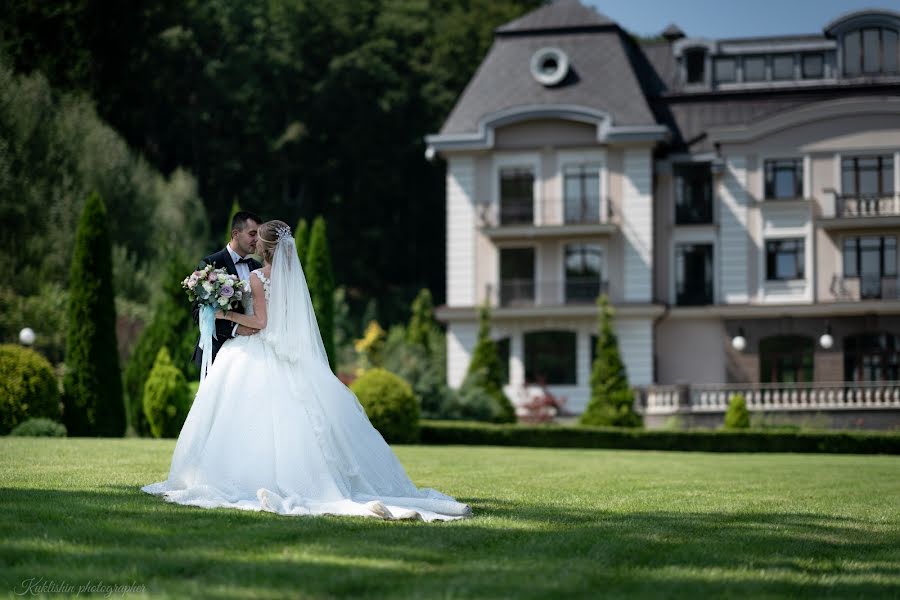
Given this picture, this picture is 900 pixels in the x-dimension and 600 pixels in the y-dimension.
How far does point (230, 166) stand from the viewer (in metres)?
52.9

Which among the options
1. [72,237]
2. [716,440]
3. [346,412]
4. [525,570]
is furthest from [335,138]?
[525,570]

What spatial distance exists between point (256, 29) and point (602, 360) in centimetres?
2798

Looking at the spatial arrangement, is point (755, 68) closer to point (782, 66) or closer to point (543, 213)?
point (782, 66)

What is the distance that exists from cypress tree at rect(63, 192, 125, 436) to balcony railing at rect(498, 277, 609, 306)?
61.3 ft

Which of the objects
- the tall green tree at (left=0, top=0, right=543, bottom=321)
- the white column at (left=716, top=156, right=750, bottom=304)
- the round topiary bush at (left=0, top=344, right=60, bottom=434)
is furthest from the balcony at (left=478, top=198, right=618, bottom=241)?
the round topiary bush at (left=0, top=344, right=60, bottom=434)

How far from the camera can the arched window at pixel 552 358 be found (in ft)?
135

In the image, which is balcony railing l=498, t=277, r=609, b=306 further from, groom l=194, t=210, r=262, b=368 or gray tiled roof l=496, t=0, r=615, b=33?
groom l=194, t=210, r=262, b=368

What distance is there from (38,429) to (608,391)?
18102mm

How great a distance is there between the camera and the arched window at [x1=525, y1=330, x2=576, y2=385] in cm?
4100

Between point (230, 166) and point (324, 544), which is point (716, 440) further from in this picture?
point (230, 166)

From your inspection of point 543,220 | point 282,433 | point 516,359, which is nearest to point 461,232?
point 543,220

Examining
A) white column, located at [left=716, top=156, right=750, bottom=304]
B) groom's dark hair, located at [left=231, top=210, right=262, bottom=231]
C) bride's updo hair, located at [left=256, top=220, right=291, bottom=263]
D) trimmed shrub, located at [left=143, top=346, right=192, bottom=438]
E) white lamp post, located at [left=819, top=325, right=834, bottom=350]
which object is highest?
white column, located at [left=716, top=156, right=750, bottom=304]

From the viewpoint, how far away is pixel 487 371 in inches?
1470

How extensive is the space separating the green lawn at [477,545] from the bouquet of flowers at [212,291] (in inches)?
62.2
